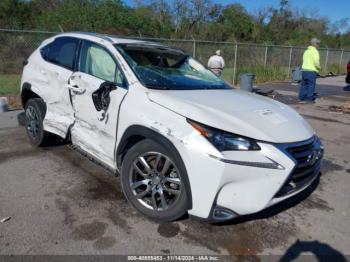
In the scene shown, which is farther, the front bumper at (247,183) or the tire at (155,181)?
the tire at (155,181)

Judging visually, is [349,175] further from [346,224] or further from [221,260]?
[221,260]

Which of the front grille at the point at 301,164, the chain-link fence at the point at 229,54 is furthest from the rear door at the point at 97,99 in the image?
the chain-link fence at the point at 229,54

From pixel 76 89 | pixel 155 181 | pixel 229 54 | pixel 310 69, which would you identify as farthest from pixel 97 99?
pixel 229 54

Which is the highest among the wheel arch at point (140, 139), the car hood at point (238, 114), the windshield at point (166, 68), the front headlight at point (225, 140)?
the windshield at point (166, 68)

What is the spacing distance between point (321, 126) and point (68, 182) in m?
6.05

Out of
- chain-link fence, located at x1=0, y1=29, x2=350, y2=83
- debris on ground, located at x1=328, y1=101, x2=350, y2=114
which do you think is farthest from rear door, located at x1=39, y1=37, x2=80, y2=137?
debris on ground, located at x1=328, y1=101, x2=350, y2=114

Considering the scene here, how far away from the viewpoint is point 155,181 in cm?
335

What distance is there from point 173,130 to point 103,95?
114cm

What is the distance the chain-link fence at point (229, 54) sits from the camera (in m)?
12.9

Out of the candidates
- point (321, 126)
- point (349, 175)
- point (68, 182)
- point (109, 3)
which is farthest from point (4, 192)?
point (109, 3)

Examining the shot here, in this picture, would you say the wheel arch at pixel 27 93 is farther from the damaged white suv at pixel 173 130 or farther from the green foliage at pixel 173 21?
the green foliage at pixel 173 21

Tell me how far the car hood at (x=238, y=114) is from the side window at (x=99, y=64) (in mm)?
598

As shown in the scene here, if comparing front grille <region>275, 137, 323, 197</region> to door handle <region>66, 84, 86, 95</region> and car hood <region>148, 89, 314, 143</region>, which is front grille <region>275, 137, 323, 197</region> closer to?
car hood <region>148, 89, 314, 143</region>

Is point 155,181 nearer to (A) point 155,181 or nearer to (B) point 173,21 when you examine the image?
(A) point 155,181
